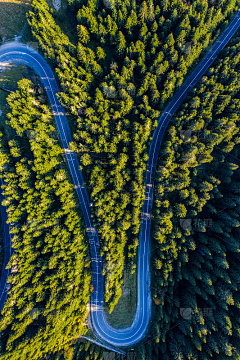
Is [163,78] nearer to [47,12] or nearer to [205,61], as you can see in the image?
[205,61]

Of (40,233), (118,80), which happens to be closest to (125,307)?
(40,233)

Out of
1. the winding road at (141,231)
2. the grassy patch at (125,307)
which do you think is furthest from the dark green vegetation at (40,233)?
the grassy patch at (125,307)

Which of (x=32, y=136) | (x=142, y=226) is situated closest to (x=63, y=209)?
(x=32, y=136)

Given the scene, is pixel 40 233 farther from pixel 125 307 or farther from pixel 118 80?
pixel 118 80

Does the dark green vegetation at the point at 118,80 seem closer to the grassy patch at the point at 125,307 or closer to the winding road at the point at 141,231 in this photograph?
the winding road at the point at 141,231

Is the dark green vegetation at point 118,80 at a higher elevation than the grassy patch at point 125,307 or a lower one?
higher

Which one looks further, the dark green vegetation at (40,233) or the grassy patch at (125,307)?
the grassy patch at (125,307)
